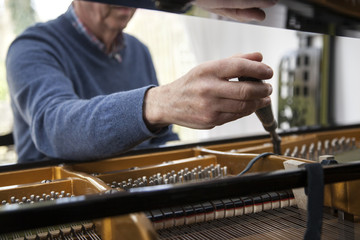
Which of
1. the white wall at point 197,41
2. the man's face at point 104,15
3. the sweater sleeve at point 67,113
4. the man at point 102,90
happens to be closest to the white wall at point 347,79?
the white wall at point 197,41

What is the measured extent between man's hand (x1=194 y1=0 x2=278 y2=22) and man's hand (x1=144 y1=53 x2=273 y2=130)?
0.10m

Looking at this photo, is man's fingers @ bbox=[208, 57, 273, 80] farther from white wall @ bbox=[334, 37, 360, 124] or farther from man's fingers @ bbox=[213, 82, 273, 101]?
white wall @ bbox=[334, 37, 360, 124]

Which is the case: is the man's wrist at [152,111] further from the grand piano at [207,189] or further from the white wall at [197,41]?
the white wall at [197,41]

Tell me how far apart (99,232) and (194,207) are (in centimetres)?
21

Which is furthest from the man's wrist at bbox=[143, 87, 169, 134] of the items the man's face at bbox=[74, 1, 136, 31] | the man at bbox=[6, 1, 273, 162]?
the man's face at bbox=[74, 1, 136, 31]

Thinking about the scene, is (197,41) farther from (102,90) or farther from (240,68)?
(240,68)

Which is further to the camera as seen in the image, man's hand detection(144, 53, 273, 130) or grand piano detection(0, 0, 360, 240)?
man's hand detection(144, 53, 273, 130)

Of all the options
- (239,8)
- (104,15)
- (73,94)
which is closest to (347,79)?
(104,15)

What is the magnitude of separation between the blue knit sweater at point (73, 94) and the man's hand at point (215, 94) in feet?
0.41

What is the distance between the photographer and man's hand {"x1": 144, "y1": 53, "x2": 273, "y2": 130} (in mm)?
719

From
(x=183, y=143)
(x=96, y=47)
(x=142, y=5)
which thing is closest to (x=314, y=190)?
(x=142, y=5)

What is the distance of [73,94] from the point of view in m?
1.28

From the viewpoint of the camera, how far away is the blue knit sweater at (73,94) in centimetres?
98

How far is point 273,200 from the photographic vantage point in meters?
0.89
